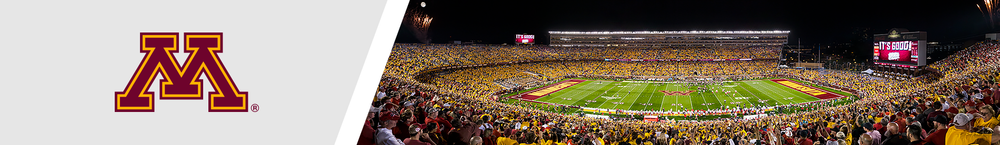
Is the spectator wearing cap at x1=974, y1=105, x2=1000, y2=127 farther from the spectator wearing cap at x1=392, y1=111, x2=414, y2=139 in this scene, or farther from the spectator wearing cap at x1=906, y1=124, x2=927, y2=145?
the spectator wearing cap at x1=392, y1=111, x2=414, y2=139

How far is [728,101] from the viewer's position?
84.1ft

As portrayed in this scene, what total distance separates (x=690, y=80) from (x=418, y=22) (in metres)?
29.6

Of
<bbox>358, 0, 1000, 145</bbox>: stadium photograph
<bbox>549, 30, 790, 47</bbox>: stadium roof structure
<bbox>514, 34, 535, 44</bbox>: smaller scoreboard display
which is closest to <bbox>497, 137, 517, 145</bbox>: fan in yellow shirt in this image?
<bbox>358, 0, 1000, 145</bbox>: stadium photograph

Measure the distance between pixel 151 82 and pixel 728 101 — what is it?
94.9 ft

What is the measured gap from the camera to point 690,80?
39.5 meters

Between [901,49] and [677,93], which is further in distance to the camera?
[901,49]

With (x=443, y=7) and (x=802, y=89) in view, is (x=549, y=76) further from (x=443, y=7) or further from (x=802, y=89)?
(x=802, y=89)

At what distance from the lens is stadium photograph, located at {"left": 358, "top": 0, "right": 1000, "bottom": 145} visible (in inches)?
251

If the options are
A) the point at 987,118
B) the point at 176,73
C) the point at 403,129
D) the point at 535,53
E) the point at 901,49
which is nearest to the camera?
the point at 176,73

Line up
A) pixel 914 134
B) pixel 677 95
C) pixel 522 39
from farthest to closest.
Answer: pixel 522 39 → pixel 677 95 → pixel 914 134

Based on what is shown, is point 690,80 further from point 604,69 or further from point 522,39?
point 522,39

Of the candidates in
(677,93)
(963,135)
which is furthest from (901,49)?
(963,135)

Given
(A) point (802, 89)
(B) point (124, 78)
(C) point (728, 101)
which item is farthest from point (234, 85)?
(A) point (802, 89)

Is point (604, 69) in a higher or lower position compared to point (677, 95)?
higher
